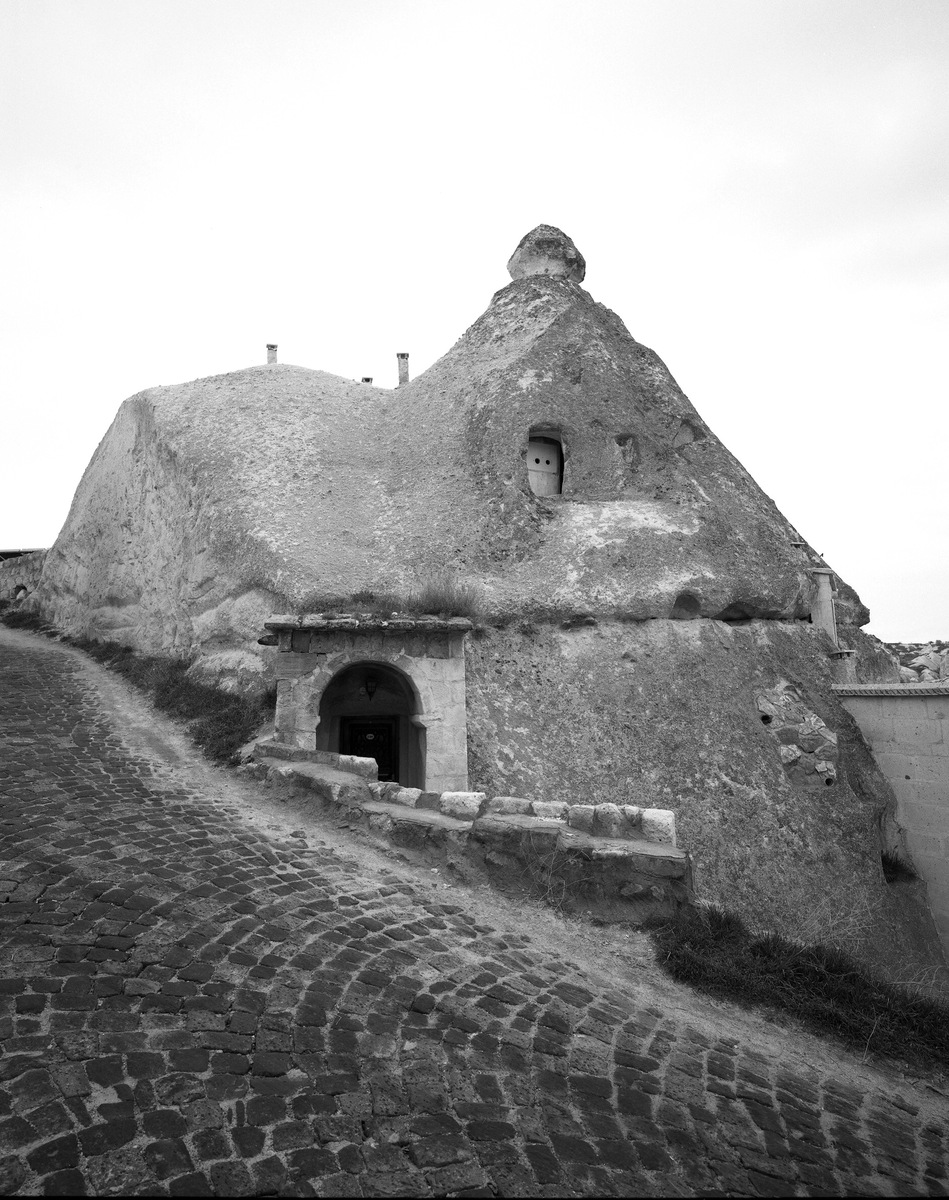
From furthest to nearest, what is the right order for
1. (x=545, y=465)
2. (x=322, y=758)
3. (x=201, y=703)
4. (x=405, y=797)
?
1. (x=545, y=465)
2. (x=201, y=703)
3. (x=322, y=758)
4. (x=405, y=797)

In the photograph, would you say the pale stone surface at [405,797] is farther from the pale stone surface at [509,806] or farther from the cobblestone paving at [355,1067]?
the cobblestone paving at [355,1067]

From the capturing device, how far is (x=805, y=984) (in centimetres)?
533

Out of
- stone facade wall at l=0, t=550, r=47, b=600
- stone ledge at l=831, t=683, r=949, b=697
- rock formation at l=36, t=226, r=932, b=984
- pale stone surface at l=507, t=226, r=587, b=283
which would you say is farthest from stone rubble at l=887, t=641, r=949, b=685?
stone facade wall at l=0, t=550, r=47, b=600

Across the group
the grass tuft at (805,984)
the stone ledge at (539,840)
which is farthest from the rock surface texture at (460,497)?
the grass tuft at (805,984)

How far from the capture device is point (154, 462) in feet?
61.2

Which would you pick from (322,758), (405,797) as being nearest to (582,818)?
(405,797)

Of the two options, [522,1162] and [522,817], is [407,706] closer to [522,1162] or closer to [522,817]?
[522,817]

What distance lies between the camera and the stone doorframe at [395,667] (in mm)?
10680

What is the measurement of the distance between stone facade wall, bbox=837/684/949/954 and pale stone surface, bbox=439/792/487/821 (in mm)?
9424

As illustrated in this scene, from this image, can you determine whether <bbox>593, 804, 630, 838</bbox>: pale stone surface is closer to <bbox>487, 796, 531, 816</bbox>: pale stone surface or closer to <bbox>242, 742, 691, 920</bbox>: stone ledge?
<bbox>242, 742, 691, 920</bbox>: stone ledge

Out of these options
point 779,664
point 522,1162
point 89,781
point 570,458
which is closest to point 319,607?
point 89,781

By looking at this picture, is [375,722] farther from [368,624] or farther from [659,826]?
[659,826]

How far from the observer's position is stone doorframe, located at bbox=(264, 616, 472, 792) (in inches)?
420

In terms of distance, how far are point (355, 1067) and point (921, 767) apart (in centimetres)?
1247
